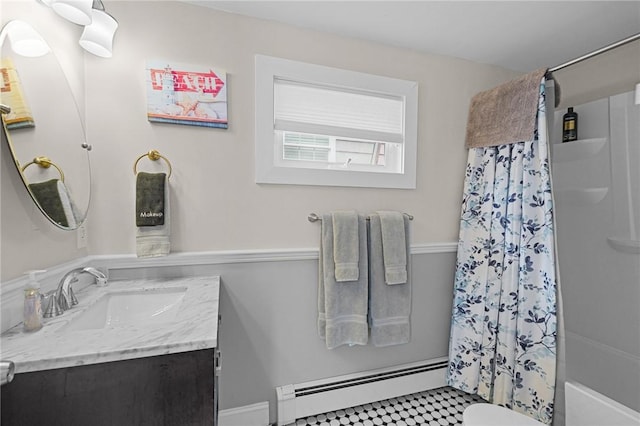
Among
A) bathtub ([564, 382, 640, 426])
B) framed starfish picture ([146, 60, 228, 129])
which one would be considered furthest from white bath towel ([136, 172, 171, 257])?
bathtub ([564, 382, 640, 426])

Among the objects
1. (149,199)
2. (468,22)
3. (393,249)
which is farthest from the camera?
(393,249)

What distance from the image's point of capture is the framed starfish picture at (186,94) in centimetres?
139

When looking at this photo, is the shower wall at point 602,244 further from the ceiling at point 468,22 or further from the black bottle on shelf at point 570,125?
the ceiling at point 468,22

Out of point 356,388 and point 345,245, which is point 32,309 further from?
point 356,388

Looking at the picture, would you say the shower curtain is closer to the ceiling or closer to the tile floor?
the tile floor

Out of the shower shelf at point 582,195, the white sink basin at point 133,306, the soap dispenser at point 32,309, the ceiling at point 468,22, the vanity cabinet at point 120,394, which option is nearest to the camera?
the vanity cabinet at point 120,394

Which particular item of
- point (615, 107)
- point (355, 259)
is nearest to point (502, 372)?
point (355, 259)

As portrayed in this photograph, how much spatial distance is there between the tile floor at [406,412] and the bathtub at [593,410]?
23.8 inches

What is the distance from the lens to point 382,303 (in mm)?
1694

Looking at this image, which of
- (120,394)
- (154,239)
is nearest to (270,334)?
(154,239)

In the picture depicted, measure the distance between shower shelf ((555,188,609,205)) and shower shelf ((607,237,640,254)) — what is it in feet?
0.82

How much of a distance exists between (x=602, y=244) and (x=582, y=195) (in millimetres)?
328

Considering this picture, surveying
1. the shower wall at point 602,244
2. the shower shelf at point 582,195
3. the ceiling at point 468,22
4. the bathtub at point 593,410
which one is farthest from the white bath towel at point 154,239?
the shower shelf at point 582,195

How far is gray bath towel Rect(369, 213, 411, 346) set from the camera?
1.69m
